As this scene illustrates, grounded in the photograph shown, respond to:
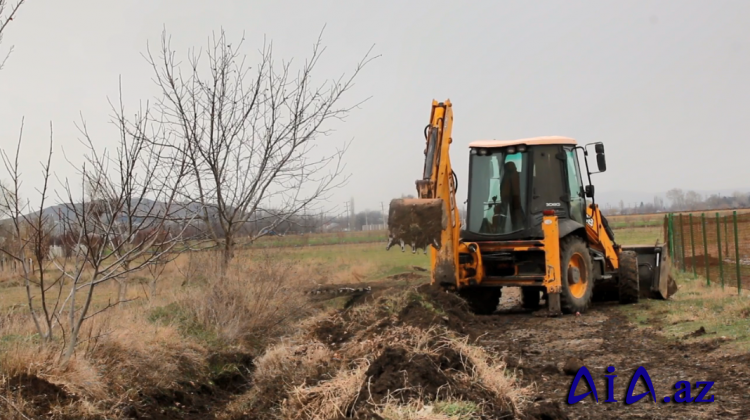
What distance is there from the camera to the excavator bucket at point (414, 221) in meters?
11.9

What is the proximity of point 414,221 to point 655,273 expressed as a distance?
20.3ft

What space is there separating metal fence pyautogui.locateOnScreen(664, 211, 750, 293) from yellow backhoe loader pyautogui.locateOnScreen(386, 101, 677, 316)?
1487 mm

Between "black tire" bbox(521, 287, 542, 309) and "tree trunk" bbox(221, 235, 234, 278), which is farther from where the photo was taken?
"black tire" bbox(521, 287, 542, 309)

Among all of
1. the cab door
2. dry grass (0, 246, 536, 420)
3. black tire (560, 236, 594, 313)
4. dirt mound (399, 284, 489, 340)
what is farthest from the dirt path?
the cab door

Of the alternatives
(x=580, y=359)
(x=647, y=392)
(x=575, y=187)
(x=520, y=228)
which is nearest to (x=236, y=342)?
(x=580, y=359)

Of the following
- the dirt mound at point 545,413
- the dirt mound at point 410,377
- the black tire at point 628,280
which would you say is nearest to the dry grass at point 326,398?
the dirt mound at point 410,377

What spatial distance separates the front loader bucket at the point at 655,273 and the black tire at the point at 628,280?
0.57 metres

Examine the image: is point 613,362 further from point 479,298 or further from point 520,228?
point 479,298

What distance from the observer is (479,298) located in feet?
46.8

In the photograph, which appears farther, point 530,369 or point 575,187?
point 575,187

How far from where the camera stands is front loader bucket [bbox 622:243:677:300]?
15292mm

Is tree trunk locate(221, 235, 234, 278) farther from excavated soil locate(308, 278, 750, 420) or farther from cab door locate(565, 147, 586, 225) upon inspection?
cab door locate(565, 147, 586, 225)

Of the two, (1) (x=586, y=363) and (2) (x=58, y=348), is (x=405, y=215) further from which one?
(2) (x=58, y=348)

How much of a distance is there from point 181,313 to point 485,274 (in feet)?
18.4
